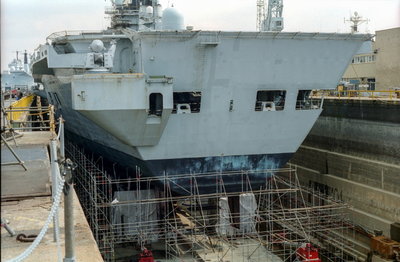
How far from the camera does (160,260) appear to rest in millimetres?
14492

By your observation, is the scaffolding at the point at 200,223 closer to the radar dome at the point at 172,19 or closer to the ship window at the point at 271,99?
the ship window at the point at 271,99

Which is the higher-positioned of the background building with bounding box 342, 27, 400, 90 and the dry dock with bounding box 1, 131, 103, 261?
the background building with bounding box 342, 27, 400, 90

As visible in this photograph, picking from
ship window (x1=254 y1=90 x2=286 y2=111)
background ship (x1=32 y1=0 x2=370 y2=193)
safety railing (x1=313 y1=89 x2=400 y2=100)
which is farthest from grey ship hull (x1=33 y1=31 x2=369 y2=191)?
safety railing (x1=313 y1=89 x2=400 y2=100)

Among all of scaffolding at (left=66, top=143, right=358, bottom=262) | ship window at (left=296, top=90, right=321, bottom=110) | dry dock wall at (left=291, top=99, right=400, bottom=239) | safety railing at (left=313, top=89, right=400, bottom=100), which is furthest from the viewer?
safety railing at (left=313, top=89, right=400, bottom=100)

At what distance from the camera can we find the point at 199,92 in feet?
45.7

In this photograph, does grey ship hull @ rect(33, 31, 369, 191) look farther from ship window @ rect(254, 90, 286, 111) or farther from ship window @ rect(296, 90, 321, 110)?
ship window @ rect(296, 90, 321, 110)

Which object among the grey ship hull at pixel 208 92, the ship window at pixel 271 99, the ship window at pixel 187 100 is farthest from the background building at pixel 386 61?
the ship window at pixel 187 100

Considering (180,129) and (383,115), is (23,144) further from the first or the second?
(383,115)

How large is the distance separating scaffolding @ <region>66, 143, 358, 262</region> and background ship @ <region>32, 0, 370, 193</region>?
50 cm

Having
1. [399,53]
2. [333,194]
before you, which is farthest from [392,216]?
[399,53]

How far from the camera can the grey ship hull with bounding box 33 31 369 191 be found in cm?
1274

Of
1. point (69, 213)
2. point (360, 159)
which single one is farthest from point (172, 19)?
point (69, 213)

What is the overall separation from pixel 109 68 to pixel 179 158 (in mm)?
3491

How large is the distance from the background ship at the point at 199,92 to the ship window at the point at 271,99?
0.11 ft
